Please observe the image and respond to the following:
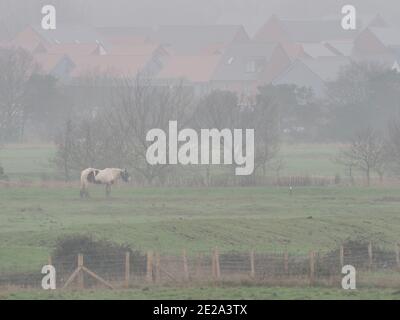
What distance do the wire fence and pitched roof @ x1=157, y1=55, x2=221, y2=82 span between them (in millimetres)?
107606

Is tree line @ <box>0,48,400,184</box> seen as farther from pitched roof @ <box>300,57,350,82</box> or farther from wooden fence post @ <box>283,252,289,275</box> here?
wooden fence post @ <box>283,252,289,275</box>

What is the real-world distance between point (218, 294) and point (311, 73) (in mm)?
99827

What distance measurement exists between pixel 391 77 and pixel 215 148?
3298 centimetres

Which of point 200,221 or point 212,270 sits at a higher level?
point 200,221

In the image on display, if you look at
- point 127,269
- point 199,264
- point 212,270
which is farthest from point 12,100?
point 127,269

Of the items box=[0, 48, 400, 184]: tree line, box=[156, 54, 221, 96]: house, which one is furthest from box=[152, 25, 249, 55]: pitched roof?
box=[0, 48, 400, 184]: tree line

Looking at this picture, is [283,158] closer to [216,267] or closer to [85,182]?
[85,182]

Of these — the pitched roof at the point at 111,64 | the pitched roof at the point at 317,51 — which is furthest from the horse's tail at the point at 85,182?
the pitched roof at the point at 317,51

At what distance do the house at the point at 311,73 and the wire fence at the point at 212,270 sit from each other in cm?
8619

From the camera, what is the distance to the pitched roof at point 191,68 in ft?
496

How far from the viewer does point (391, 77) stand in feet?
348

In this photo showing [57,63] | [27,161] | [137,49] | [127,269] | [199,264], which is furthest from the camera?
[137,49]

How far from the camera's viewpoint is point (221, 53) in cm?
16525
